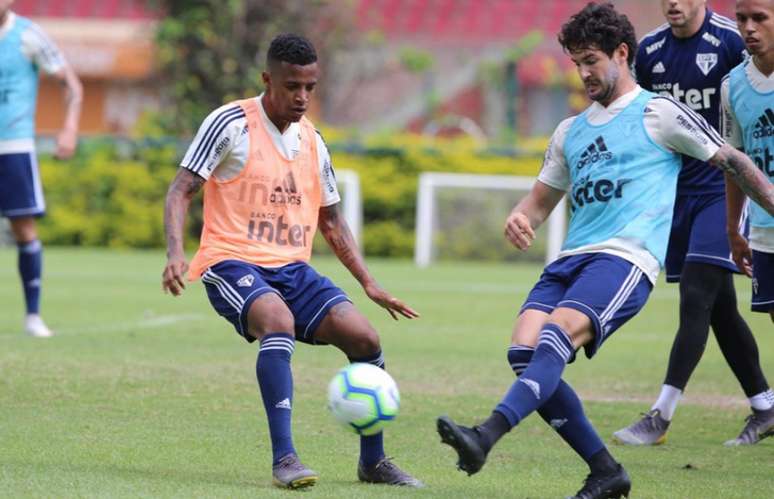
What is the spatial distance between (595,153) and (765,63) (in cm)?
133

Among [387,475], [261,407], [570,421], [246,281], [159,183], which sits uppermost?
[246,281]

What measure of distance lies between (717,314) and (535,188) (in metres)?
2.03

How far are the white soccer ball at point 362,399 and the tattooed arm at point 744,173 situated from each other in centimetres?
167

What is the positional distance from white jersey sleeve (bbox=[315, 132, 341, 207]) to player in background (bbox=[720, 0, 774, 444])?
1.98 meters

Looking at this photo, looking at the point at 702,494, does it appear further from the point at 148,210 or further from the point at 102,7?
the point at 102,7

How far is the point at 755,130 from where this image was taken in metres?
7.02

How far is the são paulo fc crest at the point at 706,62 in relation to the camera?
7.71m

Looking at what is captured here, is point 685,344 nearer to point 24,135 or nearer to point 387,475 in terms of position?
point 387,475

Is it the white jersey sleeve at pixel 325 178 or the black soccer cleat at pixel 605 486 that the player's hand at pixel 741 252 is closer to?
the black soccer cleat at pixel 605 486

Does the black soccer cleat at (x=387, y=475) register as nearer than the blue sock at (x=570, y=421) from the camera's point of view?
No

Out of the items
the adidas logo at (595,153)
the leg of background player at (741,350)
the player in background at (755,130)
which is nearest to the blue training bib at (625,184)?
the adidas logo at (595,153)

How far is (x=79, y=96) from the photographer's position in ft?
36.9

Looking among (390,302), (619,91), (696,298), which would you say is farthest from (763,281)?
(390,302)

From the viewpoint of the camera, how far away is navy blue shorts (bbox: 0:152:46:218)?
35.7 feet
